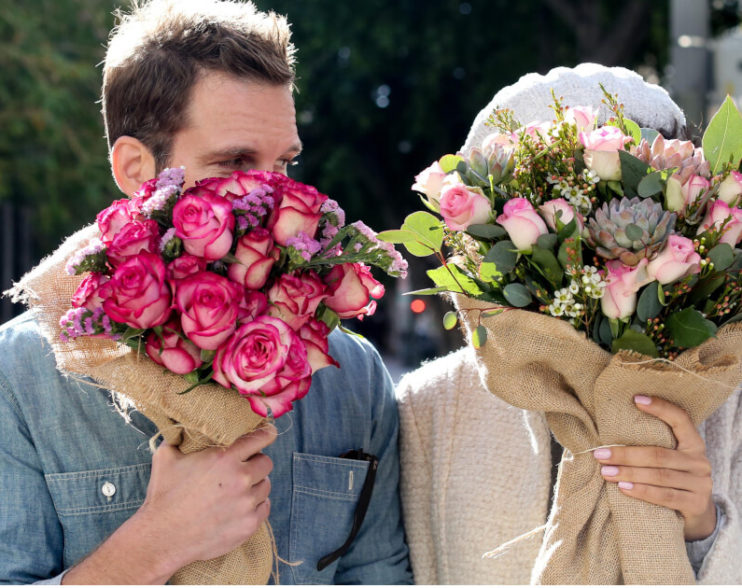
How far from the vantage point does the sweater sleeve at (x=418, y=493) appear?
2605mm

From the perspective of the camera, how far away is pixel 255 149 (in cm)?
247

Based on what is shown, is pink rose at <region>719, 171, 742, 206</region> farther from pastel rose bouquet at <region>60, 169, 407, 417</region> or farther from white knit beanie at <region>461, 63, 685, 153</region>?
pastel rose bouquet at <region>60, 169, 407, 417</region>

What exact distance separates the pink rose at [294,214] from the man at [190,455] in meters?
0.52

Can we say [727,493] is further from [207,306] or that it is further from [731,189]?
[207,306]

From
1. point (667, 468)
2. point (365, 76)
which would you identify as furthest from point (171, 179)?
point (365, 76)

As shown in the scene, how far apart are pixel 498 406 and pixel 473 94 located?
10.2 m

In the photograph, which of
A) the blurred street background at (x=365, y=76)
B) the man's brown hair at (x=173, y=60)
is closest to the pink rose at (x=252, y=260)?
the man's brown hair at (x=173, y=60)

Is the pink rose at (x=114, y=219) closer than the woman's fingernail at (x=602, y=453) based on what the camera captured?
Yes

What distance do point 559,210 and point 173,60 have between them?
4.21 feet

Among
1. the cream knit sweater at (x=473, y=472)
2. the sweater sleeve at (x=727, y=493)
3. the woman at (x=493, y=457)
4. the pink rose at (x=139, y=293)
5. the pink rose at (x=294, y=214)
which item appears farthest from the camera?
the cream knit sweater at (x=473, y=472)

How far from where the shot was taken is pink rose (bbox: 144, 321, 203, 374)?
72.4 inches

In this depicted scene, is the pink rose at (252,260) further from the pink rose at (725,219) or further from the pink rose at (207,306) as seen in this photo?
the pink rose at (725,219)

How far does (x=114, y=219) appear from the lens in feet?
6.22

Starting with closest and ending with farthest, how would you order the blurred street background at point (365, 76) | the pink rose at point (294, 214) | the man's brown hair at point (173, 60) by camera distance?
the pink rose at point (294, 214)
the man's brown hair at point (173, 60)
the blurred street background at point (365, 76)
